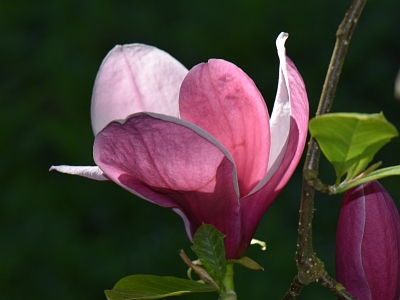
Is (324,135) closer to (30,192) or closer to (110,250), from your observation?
(110,250)

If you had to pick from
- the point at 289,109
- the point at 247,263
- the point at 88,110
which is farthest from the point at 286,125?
the point at 88,110

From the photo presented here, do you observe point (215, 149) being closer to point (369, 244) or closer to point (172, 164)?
point (172, 164)

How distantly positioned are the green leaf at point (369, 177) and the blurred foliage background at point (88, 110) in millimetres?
1427

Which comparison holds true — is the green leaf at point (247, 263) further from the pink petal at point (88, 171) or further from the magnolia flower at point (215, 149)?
the pink petal at point (88, 171)

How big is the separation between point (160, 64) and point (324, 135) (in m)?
0.22

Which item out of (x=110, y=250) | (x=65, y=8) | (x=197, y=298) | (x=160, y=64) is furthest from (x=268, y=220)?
(x=160, y=64)

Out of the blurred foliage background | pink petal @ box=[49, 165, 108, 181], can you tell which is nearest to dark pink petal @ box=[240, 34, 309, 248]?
pink petal @ box=[49, 165, 108, 181]

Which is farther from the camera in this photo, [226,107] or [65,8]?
[65,8]

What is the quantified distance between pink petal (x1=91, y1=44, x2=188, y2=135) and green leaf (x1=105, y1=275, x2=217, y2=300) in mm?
152

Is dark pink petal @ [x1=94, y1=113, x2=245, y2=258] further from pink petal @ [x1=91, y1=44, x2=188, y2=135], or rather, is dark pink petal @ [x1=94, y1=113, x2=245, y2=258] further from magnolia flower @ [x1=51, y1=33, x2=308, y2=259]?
pink petal @ [x1=91, y1=44, x2=188, y2=135]

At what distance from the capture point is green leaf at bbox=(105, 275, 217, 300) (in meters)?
0.46

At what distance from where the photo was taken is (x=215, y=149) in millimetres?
423

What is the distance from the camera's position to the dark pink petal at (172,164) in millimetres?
414

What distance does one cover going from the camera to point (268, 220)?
200 centimetres
